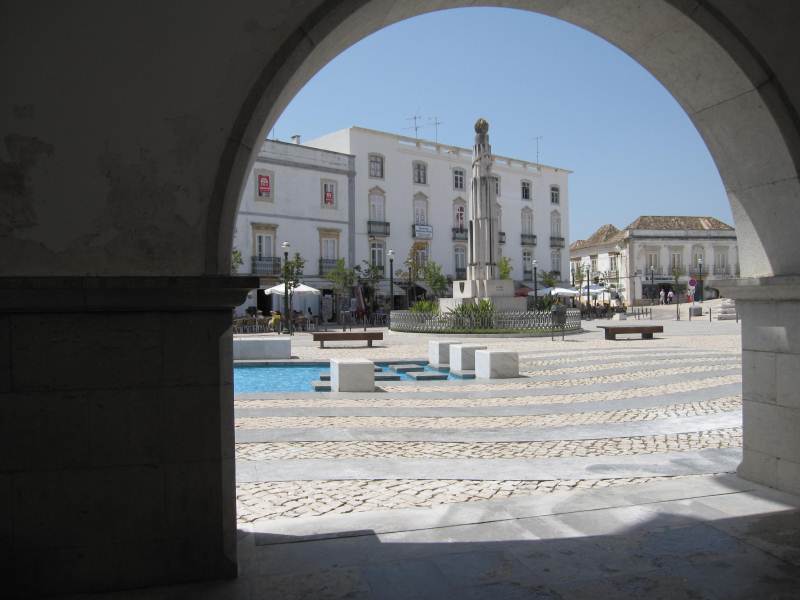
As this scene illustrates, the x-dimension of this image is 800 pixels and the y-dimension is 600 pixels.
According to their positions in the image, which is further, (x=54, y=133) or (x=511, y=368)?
(x=511, y=368)

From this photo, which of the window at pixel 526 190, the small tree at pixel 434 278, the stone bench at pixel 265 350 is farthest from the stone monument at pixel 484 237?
the window at pixel 526 190

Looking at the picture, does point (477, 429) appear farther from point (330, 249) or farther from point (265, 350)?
point (330, 249)

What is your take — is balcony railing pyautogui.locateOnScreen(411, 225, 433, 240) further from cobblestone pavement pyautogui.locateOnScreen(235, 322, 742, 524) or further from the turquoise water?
cobblestone pavement pyautogui.locateOnScreen(235, 322, 742, 524)

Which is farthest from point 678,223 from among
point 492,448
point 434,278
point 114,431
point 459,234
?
point 114,431

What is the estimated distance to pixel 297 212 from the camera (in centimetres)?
4091

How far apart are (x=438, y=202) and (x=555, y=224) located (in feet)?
42.2

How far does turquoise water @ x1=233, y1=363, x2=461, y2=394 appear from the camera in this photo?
12.9 metres

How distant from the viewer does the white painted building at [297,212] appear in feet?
127

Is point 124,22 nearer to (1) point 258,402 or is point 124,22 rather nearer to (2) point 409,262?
(1) point 258,402

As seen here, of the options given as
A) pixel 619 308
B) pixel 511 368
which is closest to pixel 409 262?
pixel 619 308

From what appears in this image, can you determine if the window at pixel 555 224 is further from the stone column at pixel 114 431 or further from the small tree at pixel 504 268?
the stone column at pixel 114 431

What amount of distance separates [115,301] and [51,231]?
493 mm

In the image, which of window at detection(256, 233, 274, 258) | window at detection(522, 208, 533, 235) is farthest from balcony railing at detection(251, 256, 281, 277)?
Answer: window at detection(522, 208, 533, 235)

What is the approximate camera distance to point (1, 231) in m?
3.47
